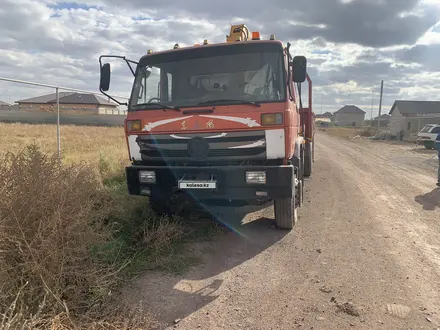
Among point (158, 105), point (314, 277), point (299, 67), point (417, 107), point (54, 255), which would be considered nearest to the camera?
point (54, 255)

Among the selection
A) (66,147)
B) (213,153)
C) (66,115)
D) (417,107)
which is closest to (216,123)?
(213,153)

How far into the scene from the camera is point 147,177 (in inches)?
195

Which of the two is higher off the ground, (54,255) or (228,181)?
(228,181)

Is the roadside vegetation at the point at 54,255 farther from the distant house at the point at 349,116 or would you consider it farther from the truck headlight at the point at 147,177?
the distant house at the point at 349,116

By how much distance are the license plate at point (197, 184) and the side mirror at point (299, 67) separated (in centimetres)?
185

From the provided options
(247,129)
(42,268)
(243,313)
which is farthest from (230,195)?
(42,268)

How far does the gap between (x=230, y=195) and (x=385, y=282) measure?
2060 mm

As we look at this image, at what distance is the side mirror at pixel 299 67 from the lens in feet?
15.4

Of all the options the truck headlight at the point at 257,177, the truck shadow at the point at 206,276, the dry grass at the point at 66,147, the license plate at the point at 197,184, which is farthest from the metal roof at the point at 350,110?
the license plate at the point at 197,184

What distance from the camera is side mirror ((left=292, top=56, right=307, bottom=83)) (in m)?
4.68

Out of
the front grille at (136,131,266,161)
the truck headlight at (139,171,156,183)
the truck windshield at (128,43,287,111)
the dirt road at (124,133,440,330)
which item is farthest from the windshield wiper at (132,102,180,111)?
the dirt road at (124,133,440,330)

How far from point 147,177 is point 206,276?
168cm

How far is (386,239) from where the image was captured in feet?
16.8

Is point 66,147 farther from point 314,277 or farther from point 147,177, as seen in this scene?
point 314,277
